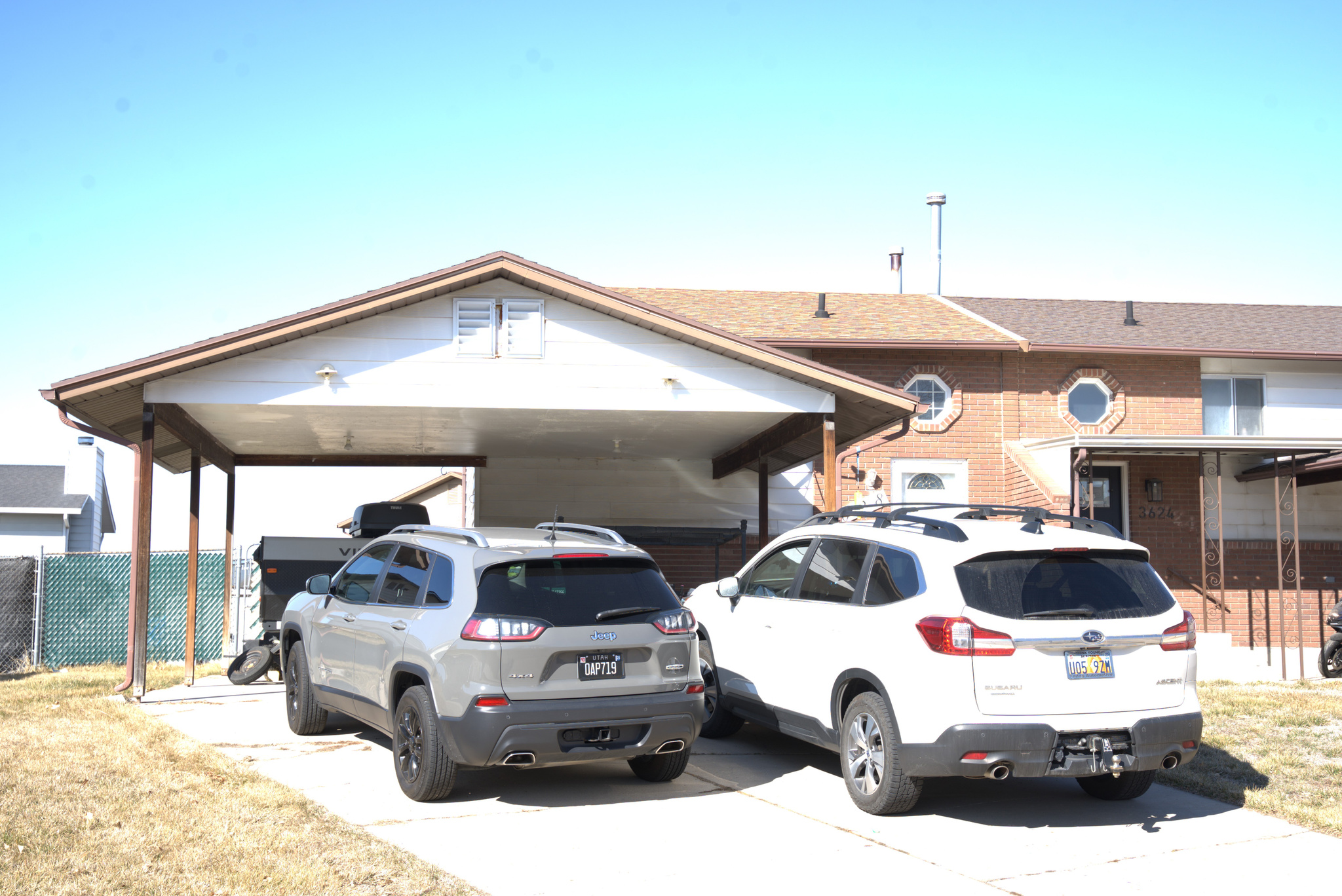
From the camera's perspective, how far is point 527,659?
21.5 feet

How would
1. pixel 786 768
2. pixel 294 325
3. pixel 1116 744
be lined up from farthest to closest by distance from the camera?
pixel 294 325 → pixel 786 768 → pixel 1116 744

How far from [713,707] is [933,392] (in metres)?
10.4

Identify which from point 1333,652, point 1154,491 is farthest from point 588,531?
point 1154,491

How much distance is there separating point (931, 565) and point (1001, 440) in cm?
1218

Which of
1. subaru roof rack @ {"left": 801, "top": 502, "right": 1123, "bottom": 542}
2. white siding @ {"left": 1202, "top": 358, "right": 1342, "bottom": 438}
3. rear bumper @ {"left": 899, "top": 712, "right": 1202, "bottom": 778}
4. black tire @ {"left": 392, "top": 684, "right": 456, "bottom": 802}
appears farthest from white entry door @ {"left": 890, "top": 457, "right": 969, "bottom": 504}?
black tire @ {"left": 392, "top": 684, "right": 456, "bottom": 802}

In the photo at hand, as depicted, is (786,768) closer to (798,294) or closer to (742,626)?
(742,626)

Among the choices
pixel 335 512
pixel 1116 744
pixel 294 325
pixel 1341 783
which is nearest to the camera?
pixel 1116 744

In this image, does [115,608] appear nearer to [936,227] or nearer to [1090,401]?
[1090,401]

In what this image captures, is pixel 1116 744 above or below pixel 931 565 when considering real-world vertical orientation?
below

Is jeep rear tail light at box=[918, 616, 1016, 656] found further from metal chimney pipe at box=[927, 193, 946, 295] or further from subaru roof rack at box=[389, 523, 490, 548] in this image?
metal chimney pipe at box=[927, 193, 946, 295]

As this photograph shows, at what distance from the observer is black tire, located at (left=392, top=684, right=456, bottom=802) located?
6.73m

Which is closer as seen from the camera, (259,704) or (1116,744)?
(1116,744)

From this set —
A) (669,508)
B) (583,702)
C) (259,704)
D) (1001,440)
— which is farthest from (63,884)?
(1001,440)

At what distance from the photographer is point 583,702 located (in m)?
6.67
